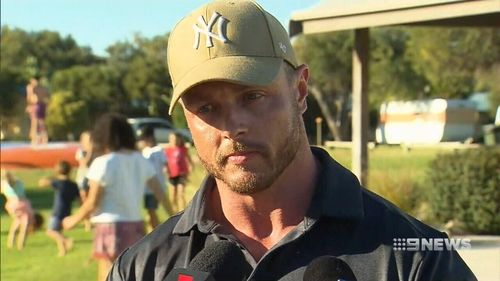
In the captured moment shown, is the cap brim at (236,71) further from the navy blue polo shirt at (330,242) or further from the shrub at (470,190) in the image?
the shrub at (470,190)

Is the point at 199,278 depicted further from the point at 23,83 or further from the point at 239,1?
the point at 23,83

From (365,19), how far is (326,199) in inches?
392

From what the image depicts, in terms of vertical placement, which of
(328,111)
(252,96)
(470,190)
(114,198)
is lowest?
(328,111)

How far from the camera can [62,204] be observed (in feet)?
38.4

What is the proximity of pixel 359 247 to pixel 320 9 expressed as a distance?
34.0ft

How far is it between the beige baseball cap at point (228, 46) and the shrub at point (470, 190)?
1065 centimetres

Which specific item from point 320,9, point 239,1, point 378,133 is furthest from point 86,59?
point 239,1

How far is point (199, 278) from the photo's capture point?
1.95m

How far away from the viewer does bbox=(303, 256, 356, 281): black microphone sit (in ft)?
6.19

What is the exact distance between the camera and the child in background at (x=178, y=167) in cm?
1589

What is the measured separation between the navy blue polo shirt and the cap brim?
31 cm

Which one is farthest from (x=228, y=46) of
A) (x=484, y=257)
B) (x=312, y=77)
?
(x=312, y=77)

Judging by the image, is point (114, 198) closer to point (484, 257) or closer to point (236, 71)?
point (484, 257)

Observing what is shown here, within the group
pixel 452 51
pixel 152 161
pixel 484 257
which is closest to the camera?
pixel 484 257
